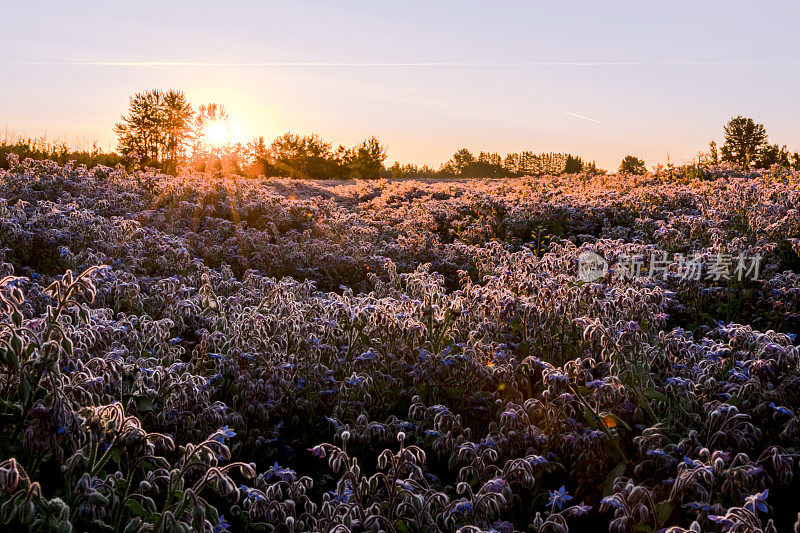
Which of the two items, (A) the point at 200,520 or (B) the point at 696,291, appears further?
(B) the point at 696,291

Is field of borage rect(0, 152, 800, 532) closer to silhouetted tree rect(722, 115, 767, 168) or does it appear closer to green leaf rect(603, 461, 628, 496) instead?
green leaf rect(603, 461, 628, 496)

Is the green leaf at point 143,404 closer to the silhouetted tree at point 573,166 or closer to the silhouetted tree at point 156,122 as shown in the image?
the silhouetted tree at point 573,166

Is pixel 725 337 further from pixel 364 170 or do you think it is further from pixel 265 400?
pixel 364 170

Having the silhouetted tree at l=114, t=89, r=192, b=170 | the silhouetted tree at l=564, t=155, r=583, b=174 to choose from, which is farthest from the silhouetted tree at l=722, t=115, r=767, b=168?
the silhouetted tree at l=114, t=89, r=192, b=170

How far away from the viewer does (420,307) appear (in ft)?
19.6

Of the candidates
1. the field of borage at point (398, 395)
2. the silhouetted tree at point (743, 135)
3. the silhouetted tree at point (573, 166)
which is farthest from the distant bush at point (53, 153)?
the silhouetted tree at point (743, 135)

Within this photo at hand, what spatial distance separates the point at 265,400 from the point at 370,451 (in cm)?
101

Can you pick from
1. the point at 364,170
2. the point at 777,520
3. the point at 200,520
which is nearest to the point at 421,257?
the point at 777,520
